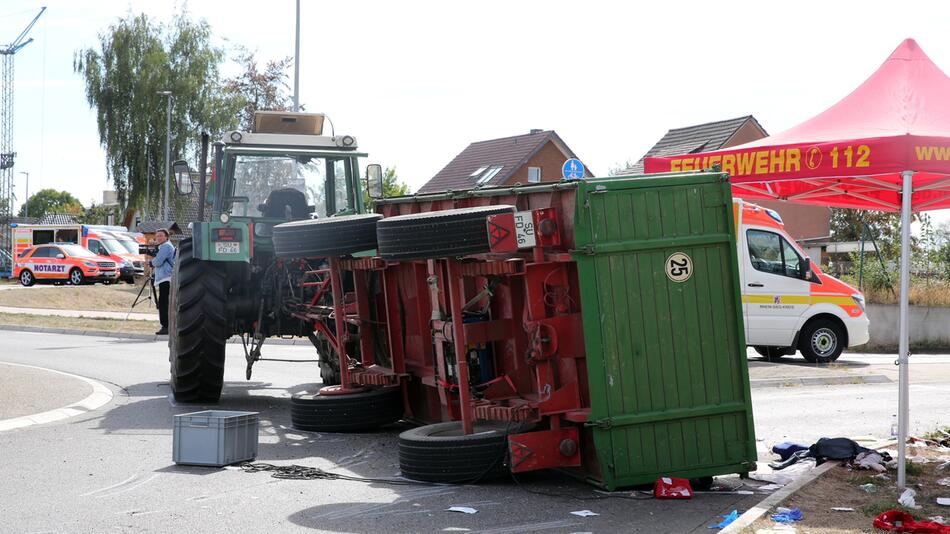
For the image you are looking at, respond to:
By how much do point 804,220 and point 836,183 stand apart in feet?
139

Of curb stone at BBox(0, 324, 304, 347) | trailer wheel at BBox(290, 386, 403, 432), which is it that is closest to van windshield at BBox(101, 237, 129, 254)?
curb stone at BBox(0, 324, 304, 347)

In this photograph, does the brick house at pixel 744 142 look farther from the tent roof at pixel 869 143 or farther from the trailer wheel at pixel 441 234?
the trailer wheel at pixel 441 234

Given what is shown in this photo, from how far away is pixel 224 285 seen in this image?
1205 cm

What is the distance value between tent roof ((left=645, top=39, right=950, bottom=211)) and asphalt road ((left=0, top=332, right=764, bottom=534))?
2.51 m

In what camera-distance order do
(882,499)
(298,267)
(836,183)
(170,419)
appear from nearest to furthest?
1. (882,499)
2. (836,183)
3. (170,419)
4. (298,267)

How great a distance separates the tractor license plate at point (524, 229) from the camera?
7812mm

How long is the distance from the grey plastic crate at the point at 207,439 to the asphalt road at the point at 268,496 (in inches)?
4.9

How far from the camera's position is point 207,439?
8711 millimetres

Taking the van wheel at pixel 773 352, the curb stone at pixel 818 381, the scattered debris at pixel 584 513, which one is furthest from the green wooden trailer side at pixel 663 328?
the van wheel at pixel 773 352

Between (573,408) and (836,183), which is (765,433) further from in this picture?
(573,408)

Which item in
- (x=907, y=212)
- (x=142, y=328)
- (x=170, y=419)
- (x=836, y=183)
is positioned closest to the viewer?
(x=907, y=212)

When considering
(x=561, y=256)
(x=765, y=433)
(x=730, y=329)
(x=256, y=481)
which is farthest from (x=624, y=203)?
(x=765, y=433)

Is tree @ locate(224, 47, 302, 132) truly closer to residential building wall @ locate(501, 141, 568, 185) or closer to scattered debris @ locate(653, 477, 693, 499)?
residential building wall @ locate(501, 141, 568, 185)

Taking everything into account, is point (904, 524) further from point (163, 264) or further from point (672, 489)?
point (163, 264)
